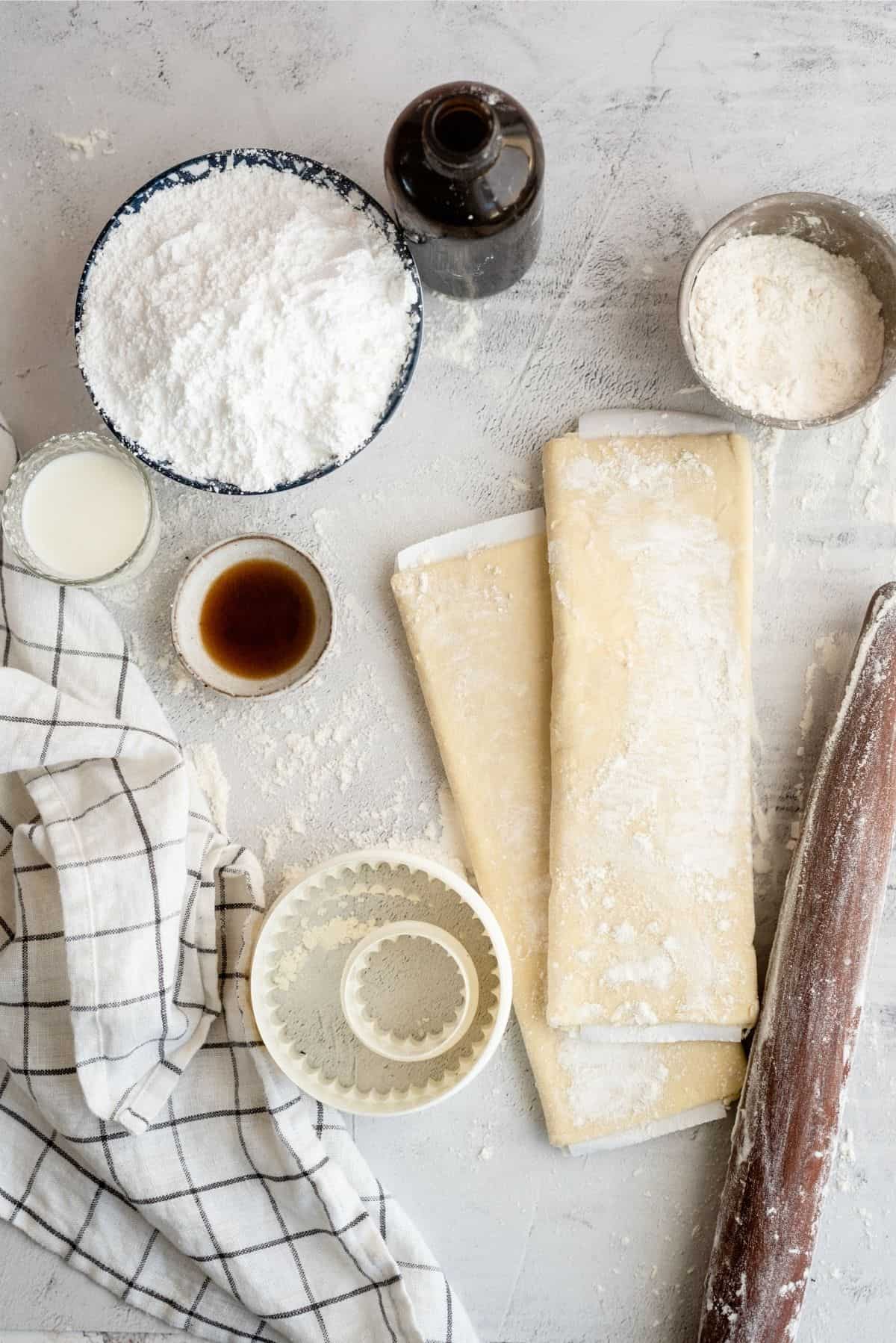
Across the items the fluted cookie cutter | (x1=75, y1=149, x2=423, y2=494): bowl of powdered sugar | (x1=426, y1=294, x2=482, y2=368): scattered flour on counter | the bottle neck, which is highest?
the bottle neck

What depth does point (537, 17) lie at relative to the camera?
4.15 ft

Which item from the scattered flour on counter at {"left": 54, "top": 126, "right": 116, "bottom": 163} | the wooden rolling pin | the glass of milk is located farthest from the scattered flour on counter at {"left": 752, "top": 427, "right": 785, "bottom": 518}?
the scattered flour on counter at {"left": 54, "top": 126, "right": 116, "bottom": 163}

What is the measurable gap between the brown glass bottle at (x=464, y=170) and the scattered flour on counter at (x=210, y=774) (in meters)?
0.63

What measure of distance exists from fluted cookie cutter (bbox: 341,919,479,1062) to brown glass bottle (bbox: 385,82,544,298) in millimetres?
736

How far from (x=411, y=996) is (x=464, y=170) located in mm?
860

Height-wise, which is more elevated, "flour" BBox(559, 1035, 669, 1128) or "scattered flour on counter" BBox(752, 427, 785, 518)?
"scattered flour on counter" BBox(752, 427, 785, 518)

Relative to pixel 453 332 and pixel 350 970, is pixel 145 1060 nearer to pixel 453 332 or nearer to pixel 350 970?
pixel 350 970

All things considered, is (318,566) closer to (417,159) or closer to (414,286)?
(414,286)

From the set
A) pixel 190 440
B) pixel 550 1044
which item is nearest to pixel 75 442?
pixel 190 440

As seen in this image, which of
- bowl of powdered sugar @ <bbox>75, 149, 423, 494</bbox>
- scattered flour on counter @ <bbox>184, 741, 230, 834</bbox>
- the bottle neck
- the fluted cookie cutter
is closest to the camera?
the bottle neck

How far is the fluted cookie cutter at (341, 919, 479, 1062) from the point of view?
3.83 ft

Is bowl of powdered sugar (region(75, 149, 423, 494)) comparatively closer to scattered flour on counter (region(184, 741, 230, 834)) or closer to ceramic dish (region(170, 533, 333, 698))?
ceramic dish (region(170, 533, 333, 698))

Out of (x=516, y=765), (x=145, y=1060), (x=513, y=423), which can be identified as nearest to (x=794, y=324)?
(x=513, y=423)

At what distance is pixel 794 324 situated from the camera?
116 centimetres
